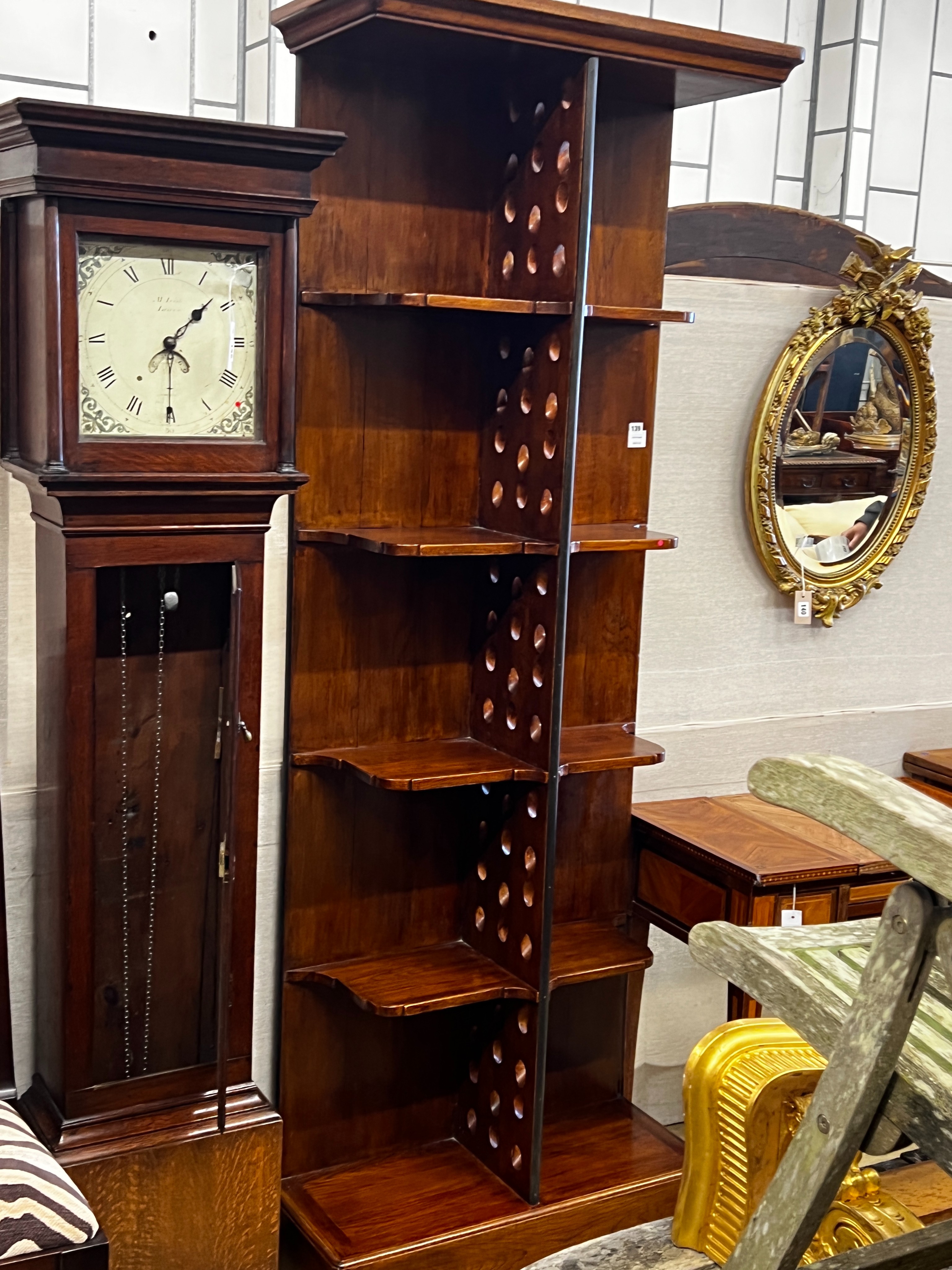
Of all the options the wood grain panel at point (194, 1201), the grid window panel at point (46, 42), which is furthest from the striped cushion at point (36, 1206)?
the grid window panel at point (46, 42)

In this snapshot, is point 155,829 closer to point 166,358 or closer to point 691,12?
point 166,358

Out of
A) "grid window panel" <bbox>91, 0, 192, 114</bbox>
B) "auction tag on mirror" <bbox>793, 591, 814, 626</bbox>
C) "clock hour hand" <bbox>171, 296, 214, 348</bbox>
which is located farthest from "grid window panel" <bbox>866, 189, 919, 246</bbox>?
"clock hour hand" <bbox>171, 296, 214, 348</bbox>

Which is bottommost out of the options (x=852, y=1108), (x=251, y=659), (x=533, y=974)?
(x=533, y=974)

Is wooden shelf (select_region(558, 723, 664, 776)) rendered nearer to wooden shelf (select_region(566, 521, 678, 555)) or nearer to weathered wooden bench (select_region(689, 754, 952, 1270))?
wooden shelf (select_region(566, 521, 678, 555))

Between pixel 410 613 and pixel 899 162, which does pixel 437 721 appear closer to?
pixel 410 613

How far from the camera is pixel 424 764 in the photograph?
264 cm

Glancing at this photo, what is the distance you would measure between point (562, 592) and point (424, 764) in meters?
0.41

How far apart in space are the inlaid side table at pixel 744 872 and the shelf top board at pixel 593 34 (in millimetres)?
1413

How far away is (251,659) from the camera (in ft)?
7.57

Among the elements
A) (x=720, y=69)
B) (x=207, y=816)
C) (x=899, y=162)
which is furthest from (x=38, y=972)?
(x=899, y=162)

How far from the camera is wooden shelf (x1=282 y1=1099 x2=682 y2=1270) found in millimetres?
2598

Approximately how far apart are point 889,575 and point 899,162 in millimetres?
1163

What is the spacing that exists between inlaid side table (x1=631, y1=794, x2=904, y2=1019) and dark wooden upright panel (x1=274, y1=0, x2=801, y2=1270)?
0.13 m

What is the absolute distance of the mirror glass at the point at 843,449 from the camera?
326 cm
